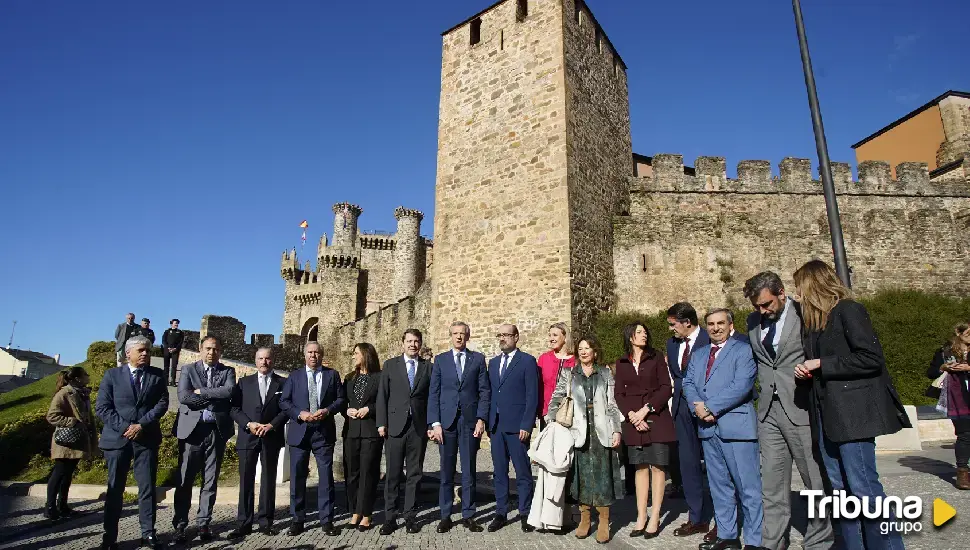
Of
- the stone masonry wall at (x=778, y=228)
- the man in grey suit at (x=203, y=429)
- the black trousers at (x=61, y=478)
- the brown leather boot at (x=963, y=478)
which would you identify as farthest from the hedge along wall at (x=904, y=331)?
the black trousers at (x=61, y=478)

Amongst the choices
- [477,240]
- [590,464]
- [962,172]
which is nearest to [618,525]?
[590,464]

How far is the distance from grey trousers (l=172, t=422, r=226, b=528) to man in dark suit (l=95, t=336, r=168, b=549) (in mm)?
243

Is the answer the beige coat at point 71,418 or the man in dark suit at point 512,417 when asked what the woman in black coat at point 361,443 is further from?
the beige coat at point 71,418

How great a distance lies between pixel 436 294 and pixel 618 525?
921cm

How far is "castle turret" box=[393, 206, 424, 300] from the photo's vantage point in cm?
4031

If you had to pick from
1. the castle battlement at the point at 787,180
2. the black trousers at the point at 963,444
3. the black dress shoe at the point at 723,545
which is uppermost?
the castle battlement at the point at 787,180

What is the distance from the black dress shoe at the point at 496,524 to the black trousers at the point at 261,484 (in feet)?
7.03

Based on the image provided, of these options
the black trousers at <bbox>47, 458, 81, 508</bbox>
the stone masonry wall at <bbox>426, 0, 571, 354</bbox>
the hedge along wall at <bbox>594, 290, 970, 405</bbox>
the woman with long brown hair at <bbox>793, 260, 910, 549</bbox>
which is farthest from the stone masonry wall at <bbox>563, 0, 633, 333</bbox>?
the black trousers at <bbox>47, 458, 81, 508</bbox>

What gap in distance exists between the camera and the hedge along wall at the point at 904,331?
12.6 m

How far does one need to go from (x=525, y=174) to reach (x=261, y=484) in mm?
9154

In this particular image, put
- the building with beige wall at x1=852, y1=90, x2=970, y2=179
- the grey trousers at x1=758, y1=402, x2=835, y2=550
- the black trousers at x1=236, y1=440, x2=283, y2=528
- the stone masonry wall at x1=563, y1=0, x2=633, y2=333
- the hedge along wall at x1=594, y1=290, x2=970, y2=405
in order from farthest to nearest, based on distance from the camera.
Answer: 1. the building with beige wall at x1=852, y1=90, x2=970, y2=179
2. the hedge along wall at x1=594, y1=290, x2=970, y2=405
3. the stone masonry wall at x1=563, y1=0, x2=633, y2=333
4. the black trousers at x1=236, y1=440, x2=283, y2=528
5. the grey trousers at x1=758, y1=402, x2=835, y2=550

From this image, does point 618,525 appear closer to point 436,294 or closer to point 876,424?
point 876,424

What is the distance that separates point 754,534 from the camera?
4.16 metres

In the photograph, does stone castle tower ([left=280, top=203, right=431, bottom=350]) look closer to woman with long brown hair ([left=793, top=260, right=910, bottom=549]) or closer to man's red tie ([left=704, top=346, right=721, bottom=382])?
man's red tie ([left=704, top=346, right=721, bottom=382])
